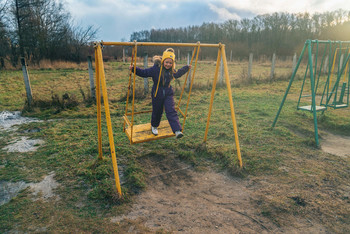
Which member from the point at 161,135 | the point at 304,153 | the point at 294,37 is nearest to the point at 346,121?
the point at 304,153

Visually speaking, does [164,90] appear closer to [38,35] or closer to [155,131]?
[155,131]

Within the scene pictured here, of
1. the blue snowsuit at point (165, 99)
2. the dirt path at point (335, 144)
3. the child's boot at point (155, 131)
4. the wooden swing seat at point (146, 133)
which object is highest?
the blue snowsuit at point (165, 99)

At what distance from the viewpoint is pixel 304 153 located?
4.27 metres

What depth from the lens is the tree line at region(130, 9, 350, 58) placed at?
35.5 metres

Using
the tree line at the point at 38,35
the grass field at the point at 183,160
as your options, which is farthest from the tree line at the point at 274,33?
the grass field at the point at 183,160

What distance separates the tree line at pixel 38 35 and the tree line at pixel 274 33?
18.4m

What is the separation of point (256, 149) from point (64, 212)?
11.2 feet

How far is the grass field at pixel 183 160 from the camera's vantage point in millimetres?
2619

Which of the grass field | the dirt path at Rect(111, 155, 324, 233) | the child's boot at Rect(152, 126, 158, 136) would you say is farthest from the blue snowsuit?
the dirt path at Rect(111, 155, 324, 233)

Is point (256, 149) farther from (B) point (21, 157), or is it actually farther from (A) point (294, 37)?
(A) point (294, 37)

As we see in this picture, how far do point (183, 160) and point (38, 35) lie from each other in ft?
71.7

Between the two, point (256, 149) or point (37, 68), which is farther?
point (37, 68)

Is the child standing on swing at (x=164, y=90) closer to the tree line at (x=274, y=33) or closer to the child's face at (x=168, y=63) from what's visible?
the child's face at (x=168, y=63)

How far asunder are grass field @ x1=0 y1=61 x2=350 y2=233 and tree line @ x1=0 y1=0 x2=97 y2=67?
1452 centimetres
